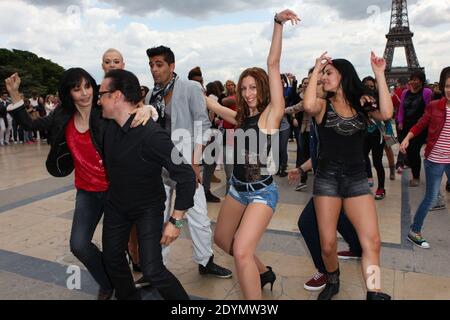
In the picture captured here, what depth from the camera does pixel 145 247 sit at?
2.44 meters

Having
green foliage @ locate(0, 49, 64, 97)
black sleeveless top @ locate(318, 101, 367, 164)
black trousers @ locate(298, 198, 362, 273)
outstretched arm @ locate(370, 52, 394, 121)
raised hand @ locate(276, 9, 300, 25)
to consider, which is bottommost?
black trousers @ locate(298, 198, 362, 273)

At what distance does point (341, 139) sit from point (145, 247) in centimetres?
157

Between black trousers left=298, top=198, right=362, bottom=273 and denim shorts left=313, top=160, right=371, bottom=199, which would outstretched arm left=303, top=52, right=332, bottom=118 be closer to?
denim shorts left=313, top=160, right=371, bottom=199

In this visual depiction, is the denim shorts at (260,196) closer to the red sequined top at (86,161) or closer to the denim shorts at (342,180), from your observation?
the denim shorts at (342,180)

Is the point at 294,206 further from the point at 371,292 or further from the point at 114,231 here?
the point at 114,231

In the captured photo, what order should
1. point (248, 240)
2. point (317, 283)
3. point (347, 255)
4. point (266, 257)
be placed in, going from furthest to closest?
point (266, 257), point (347, 255), point (317, 283), point (248, 240)

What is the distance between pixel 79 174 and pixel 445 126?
3777 millimetres

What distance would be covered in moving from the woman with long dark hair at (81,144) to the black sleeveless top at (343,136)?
166cm

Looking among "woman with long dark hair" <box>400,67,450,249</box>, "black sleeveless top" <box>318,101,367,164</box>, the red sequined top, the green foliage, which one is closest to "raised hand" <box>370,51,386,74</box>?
"black sleeveless top" <box>318,101,367,164</box>

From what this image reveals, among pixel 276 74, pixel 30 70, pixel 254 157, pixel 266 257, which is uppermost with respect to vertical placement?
pixel 30 70

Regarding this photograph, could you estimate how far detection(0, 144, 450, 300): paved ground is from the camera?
3273 mm

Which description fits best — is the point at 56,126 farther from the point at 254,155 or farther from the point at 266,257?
the point at 266,257

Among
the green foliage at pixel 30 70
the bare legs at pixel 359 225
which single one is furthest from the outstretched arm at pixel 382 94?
the green foliage at pixel 30 70

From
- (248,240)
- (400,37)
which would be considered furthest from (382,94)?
(400,37)
